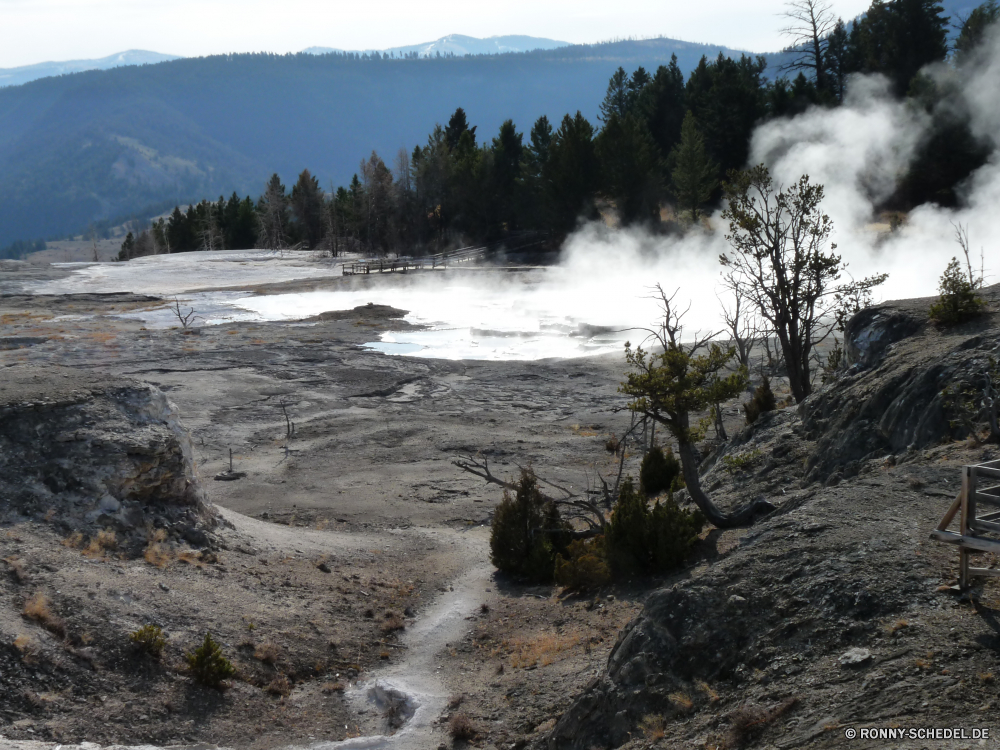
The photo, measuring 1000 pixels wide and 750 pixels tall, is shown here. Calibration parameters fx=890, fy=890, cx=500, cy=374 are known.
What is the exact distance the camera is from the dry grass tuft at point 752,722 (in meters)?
6.57

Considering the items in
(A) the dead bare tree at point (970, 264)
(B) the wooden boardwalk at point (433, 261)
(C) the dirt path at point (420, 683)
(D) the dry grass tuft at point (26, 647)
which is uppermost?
(B) the wooden boardwalk at point (433, 261)

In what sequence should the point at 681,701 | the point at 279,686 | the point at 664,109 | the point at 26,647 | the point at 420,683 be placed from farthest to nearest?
1. the point at 664,109
2. the point at 420,683
3. the point at 279,686
4. the point at 26,647
5. the point at 681,701

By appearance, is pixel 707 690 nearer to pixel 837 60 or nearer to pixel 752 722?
pixel 752 722

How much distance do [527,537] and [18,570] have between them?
26.1 feet

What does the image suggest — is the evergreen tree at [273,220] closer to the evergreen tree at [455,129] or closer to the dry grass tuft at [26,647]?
the evergreen tree at [455,129]

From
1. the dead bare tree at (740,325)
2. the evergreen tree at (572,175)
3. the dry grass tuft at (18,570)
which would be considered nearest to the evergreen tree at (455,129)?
the evergreen tree at (572,175)

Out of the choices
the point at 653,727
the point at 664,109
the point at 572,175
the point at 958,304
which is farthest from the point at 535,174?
the point at 653,727

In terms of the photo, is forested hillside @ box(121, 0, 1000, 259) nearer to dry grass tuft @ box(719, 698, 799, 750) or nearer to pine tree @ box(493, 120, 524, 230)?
pine tree @ box(493, 120, 524, 230)

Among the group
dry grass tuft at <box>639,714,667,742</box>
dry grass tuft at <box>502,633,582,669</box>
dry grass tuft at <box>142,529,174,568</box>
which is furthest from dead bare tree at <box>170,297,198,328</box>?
dry grass tuft at <box>639,714,667,742</box>

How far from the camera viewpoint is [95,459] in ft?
40.4

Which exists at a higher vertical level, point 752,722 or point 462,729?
point 752,722

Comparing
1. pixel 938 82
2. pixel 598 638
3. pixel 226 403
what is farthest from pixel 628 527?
pixel 938 82

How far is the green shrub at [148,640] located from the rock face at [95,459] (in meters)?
2.41

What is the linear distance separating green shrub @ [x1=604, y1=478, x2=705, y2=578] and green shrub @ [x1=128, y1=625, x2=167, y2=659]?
21.6 ft
